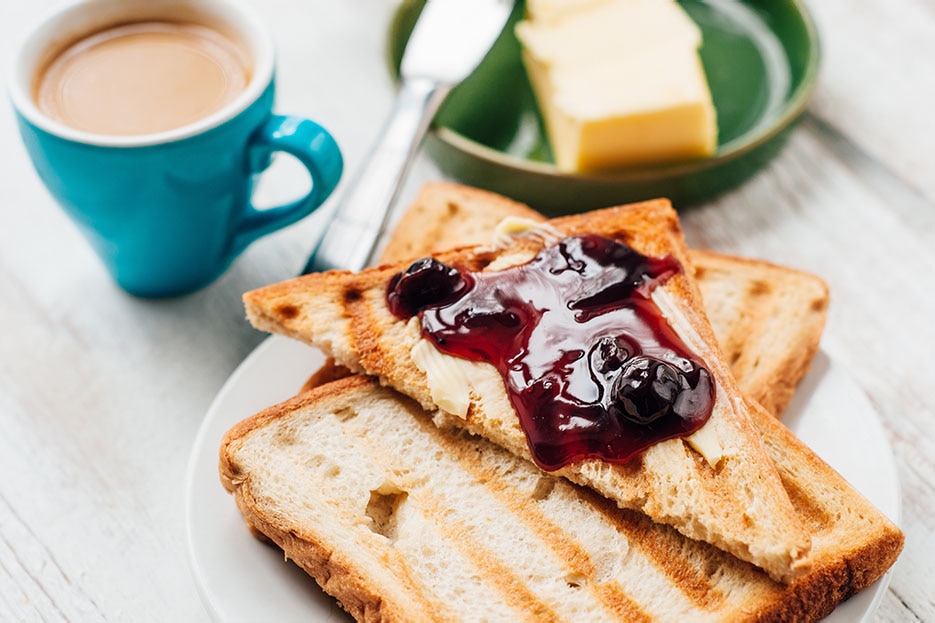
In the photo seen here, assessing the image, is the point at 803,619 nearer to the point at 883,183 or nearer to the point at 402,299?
the point at 402,299

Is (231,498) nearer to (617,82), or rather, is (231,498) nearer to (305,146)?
(305,146)

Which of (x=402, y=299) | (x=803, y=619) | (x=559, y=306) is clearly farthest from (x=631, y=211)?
(x=803, y=619)

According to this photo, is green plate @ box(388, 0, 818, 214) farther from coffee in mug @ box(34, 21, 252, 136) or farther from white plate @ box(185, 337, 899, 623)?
white plate @ box(185, 337, 899, 623)

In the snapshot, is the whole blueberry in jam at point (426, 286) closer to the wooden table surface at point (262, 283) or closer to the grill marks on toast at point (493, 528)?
the grill marks on toast at point (493, 528)

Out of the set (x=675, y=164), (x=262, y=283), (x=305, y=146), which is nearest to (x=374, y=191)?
(x=305, y=146)

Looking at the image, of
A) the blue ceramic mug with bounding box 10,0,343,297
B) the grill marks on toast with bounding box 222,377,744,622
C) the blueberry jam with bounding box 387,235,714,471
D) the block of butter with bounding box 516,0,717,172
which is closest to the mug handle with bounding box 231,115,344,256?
the blue ceramic mug with bounding box 10,0,343,297
